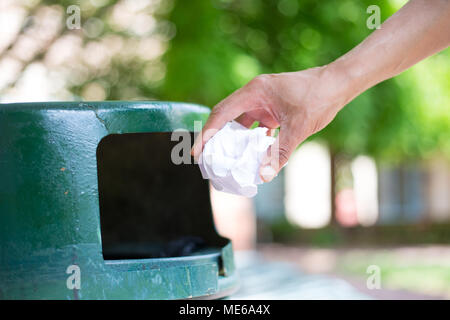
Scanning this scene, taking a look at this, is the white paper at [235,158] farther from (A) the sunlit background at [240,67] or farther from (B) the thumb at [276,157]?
(A) the sunlit background at [240,67]

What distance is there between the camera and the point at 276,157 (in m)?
1.63

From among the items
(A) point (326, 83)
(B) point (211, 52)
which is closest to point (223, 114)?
(A) point (326, 83)

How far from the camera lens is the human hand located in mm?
1640

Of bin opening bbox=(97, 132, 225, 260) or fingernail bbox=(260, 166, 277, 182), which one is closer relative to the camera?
fingernail bbox=(260, 166, 277, 182)

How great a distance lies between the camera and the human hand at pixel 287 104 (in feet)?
5.38

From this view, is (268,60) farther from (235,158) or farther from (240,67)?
(235,158)

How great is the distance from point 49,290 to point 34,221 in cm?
22

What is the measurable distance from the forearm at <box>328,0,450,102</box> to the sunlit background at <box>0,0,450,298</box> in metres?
2.65

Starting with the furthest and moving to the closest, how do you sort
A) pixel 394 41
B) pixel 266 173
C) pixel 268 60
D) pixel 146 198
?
1. pixel 268 60
2. pixel 146 198
3. pixel 394 41
4. pixel 266 173

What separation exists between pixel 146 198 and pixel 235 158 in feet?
4.70

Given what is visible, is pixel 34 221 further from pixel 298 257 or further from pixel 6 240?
pixel 298 257

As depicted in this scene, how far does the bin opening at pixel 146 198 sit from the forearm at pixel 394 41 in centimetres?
113

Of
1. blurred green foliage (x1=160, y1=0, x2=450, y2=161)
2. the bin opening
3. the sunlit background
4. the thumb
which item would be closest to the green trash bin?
the thumb

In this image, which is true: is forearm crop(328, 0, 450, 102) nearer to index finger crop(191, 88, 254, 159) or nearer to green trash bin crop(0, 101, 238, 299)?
index finger crop(191, 88, 254, 159)
